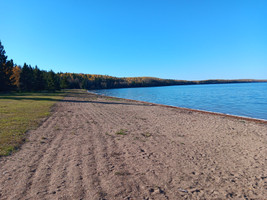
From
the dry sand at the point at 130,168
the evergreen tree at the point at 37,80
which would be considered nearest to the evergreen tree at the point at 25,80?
the evergreen tree at the point at 37,80

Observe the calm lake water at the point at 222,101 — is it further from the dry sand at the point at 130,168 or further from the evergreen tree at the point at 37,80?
the evergreen tree at the point at 37,80

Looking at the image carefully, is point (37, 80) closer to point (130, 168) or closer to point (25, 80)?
point (25, 80)

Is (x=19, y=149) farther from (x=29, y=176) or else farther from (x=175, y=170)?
(x=175, y=170)

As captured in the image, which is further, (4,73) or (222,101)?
(4,73)

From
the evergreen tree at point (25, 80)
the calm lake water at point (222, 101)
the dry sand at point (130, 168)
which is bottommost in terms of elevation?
the calm lake water at point (222, 101)

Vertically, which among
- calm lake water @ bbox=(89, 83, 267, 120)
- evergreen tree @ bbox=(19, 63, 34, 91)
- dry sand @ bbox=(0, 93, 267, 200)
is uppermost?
evergreen tree @ bbox=(19, 63, 34, 91)

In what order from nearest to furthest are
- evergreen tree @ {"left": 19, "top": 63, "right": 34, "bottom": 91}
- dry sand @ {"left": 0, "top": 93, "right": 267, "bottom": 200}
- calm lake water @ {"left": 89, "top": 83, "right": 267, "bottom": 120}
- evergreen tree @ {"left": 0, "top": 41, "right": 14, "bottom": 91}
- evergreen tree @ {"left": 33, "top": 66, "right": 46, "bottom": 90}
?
dry sand @ {"left": 0, "top": 93, "right": 267, "bottom": 200} < calm lake water @ {"left": 89, "top": 83, "right": 267, "bottom": 120} < evergreen tree @ {"left": 0, "top": 41, "right": 14, "bottom": 91} < evergreen tree @ {"left": 19, "top": 63, "right": 34, "bottom": 91} < evergreen tree @ {"left": 33, "top": 66, "right": 46, "bottom": 90}

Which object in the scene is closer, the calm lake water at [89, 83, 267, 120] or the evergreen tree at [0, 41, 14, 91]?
the calm lake water at [89, 83, 267, 120]

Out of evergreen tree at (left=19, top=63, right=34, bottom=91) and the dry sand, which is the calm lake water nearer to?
the dry sand

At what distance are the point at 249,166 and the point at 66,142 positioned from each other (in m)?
7.60

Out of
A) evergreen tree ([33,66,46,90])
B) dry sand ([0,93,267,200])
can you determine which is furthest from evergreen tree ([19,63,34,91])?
dry sand ([0,93,267,200])

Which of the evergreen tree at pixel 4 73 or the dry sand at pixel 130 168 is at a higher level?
the evergreen tree at pixel 4 73

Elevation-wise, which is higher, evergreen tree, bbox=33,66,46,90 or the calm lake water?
evergreen tree, bbox=33,66,46,90

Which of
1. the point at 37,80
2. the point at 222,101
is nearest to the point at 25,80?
the point at 37,80
